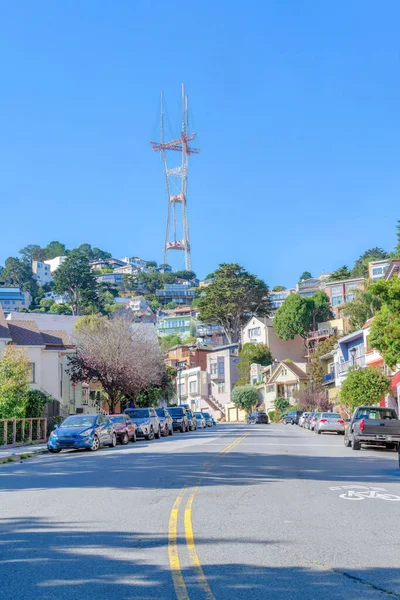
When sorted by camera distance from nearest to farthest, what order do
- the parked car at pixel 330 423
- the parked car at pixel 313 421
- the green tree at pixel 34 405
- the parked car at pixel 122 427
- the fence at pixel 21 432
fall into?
the fence at pixel 21 432 < the parked car at pixel 122 427 < the green tree at pixel 34 405 < the parked car at pixel 330 423 < the parked car at pixel 313 421

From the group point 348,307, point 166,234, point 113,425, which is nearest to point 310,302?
point 348,307

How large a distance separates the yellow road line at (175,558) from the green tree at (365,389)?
115 feet

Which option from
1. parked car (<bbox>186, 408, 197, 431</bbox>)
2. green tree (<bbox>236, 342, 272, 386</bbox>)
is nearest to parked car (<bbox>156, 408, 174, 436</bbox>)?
parked car (<bbox>186, 408, 197, 431</bbox>)

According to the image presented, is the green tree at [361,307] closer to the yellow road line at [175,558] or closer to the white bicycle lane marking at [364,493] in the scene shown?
the white bicycle lane marking at [364,493]

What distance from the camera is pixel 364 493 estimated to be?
43.9ft

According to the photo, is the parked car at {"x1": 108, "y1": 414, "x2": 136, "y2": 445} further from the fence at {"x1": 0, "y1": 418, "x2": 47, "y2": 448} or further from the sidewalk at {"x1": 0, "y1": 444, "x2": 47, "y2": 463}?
the fence at {"x1": 0, "y1": 418, "x2": 47, "y2": 448}

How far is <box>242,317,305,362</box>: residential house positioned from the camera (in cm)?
10475

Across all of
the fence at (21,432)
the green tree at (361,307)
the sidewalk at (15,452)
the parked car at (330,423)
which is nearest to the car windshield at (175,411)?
the parked car at (330,423)

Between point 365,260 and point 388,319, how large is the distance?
88778mm

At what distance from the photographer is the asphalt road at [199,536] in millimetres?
6480

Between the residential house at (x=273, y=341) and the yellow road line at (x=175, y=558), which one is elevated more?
the residential house at (x=273, y=341)

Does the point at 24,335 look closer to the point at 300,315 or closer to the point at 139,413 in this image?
the point at 139,413

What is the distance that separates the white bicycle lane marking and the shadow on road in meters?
5.11

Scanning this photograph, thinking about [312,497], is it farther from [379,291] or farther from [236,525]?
[379,291]
